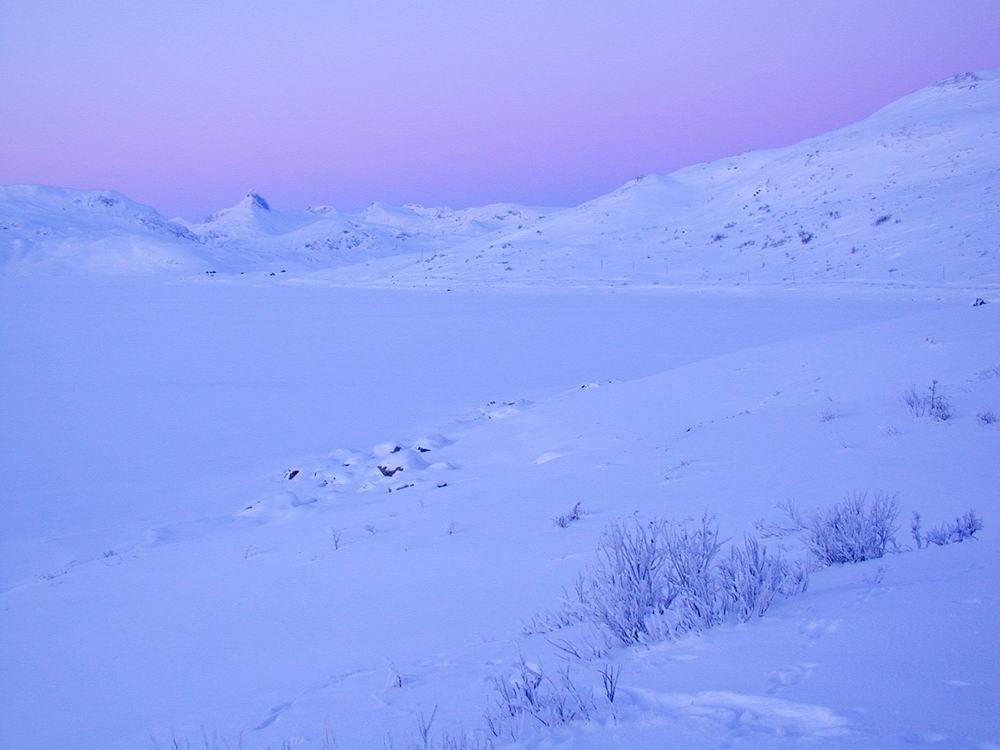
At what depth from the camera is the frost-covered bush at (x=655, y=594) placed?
340cm

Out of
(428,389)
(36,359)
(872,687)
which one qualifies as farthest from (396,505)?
(36,359)

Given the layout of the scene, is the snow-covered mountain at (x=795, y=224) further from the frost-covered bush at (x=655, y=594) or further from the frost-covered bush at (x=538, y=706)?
the frost-covered bush at (x=538, y=706)

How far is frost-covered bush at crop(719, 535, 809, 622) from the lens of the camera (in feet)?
11.0

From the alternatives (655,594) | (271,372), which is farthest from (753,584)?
(271,372)

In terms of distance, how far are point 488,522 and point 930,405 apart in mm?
4415

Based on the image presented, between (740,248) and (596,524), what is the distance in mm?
41203

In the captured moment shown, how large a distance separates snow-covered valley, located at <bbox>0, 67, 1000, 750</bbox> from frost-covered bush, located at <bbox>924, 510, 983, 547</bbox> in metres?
0.04

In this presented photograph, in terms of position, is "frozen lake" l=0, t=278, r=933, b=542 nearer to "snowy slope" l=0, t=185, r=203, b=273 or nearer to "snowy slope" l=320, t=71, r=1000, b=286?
"snowy slope" l=320, t=71, r=1000, b=286

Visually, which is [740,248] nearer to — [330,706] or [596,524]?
[596,524]

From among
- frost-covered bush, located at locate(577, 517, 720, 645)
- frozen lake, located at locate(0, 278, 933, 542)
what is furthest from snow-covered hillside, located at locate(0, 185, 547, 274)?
frost-covered bush, located at locate(577, 517, 720, 645)

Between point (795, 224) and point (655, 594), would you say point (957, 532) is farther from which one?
point (795, 224)

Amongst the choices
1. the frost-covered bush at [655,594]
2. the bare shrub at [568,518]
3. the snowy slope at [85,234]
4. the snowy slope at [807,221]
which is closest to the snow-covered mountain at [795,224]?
the snowy slope at [807,221]

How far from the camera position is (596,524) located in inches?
249

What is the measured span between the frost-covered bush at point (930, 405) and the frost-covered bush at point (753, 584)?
14.9 feet
